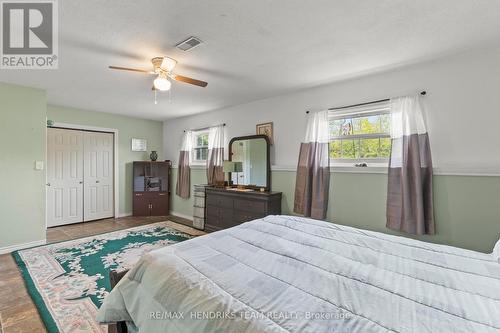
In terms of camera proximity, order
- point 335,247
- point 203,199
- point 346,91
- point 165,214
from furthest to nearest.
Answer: point 165,214
point 203,199
point 346,91
point 335,247

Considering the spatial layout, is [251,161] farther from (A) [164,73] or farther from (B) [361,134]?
(A) [164,73]

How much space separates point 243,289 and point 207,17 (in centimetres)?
194

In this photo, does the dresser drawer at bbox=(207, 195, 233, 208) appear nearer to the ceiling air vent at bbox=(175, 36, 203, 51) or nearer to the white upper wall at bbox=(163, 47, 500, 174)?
the white upper wall at bbox=(163, 47, 500, 174)

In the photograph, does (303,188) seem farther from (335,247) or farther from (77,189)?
(77,189)

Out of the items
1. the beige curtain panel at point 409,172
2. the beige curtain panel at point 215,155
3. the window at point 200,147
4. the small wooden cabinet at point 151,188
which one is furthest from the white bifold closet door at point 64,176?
the beige curtain panel at point 409,172

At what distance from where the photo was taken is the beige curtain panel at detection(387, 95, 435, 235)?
2.54 metres

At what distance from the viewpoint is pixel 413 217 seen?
259 cm

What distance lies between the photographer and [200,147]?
5.41 meters

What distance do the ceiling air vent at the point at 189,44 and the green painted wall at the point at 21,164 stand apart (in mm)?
2825

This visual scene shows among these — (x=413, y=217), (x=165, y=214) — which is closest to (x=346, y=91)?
(x=413, y=217)

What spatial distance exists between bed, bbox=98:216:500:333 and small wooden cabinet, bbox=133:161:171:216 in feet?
14.5

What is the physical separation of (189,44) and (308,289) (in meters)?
2.26

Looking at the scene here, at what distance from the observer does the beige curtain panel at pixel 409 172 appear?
8.32ft

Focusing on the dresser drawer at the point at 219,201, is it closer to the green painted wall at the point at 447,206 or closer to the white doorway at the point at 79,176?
the green painted wall at the point at 447,206
